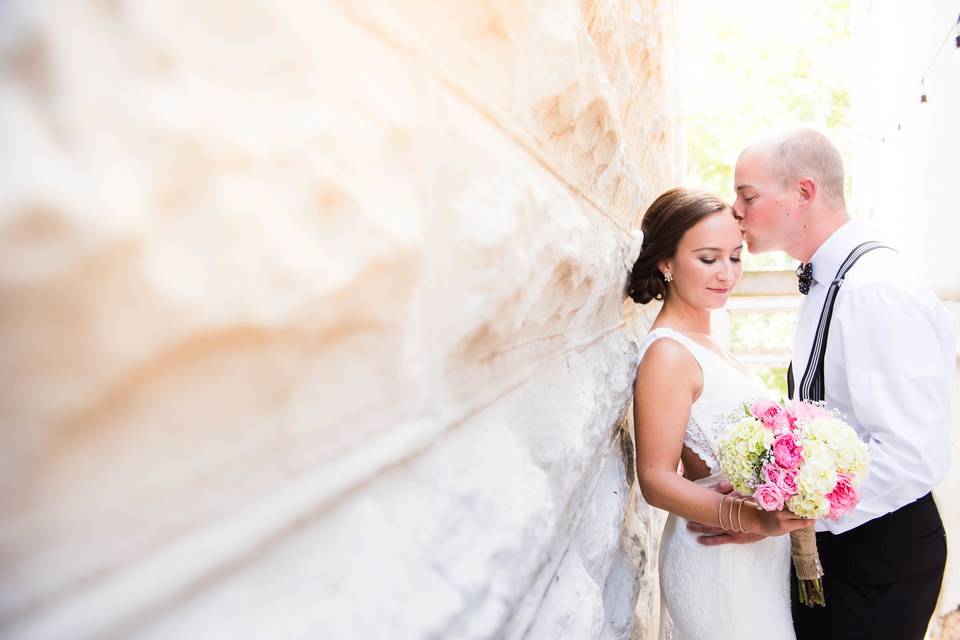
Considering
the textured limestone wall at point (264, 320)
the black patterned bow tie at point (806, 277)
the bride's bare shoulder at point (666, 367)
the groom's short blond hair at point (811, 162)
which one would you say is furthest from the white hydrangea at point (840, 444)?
the groom's short blond hair at point (811, 162)

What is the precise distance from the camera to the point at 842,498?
1529 mm

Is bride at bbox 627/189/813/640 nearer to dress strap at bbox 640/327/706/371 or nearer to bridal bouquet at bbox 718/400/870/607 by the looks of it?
dress strap at bbox 640/327/706/371

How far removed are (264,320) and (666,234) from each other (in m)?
2.04

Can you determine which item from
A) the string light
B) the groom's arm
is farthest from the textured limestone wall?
the string light

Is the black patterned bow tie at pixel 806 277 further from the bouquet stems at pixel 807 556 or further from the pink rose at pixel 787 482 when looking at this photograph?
the pink rose at pixel 787 482

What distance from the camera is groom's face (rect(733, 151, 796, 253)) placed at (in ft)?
8.07

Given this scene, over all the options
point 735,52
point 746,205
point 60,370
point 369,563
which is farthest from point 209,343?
point 735,52

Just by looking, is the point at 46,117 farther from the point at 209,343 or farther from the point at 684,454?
the point at 684,454

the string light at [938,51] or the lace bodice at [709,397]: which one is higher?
the string light at [938,51]

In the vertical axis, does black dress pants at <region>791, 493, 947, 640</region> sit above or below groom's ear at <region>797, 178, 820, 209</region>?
below

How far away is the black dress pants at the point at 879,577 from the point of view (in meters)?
2.06

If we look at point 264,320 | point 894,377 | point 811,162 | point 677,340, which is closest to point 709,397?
point 677,340

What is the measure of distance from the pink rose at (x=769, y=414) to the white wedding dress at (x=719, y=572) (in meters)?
0.26

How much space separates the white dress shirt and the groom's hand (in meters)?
0.30
